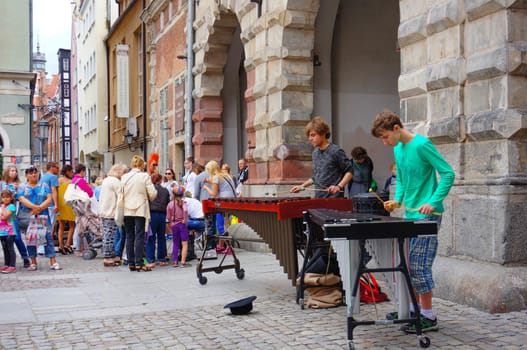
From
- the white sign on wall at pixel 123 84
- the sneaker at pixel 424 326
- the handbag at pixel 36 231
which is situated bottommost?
the sneaker at pixel 424 326

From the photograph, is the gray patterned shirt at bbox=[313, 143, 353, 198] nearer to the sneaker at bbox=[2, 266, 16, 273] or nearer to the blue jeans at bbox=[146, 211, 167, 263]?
the blue jeans at bbox=[146, 211, 167, 263]

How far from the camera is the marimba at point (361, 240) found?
4.85 metres

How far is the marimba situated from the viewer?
4848 millimetres

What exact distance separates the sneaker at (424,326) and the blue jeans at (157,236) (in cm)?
582

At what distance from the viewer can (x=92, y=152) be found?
125ft

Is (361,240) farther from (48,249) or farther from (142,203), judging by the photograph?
(48,249)

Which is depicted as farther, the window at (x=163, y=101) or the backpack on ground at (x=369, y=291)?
the window at (x=163, y=101)

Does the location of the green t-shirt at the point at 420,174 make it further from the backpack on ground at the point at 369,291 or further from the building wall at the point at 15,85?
the building wall at the point at 15,85

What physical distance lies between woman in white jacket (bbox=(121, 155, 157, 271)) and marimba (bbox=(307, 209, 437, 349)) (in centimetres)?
514

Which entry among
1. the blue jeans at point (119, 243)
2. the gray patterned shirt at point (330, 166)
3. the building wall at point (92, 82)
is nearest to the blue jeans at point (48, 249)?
the blue jeans at point (119, 243)

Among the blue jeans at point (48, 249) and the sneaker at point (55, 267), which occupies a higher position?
the blue jeans at point (48, 249)

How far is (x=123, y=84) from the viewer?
2714 cm

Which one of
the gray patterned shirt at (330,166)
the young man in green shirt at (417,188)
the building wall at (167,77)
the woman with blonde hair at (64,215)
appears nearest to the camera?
the young man in green shirt at (417,188)

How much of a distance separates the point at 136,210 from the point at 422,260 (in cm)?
552
